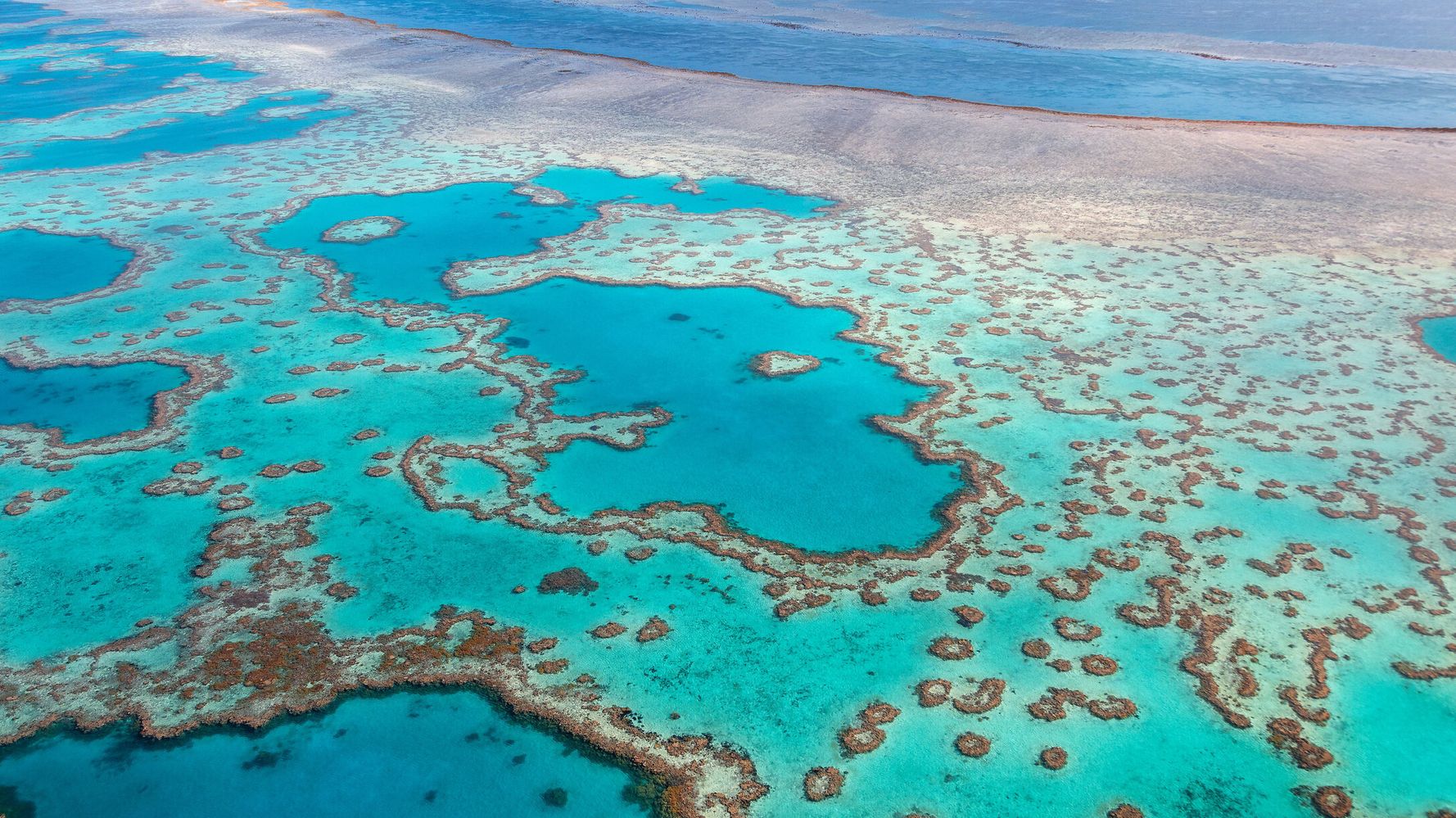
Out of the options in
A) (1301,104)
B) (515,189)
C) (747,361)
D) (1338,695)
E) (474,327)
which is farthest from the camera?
(1301,104)

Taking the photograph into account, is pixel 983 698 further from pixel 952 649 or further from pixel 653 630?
pixel 653 630

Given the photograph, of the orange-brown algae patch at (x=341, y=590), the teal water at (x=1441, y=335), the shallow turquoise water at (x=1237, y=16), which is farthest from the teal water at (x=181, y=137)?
the shallow turquoise water at (x=1237, y=16)

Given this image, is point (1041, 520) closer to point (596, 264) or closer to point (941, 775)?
point (941, 775)

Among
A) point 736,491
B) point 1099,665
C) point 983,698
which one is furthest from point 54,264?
point 1099,665

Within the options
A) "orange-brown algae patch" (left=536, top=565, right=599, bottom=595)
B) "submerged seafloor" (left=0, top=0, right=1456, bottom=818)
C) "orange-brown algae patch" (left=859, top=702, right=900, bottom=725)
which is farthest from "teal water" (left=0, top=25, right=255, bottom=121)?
"orange-brown algae patch" (left=859, top=702, right=900, bottom=725)

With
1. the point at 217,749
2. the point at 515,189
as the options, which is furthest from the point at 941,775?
the point at 515,189

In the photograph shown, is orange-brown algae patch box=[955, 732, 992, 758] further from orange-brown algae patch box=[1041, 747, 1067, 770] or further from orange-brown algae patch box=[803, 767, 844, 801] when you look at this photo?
orange-brown algae patch box=[803, 767, 844, 801]
